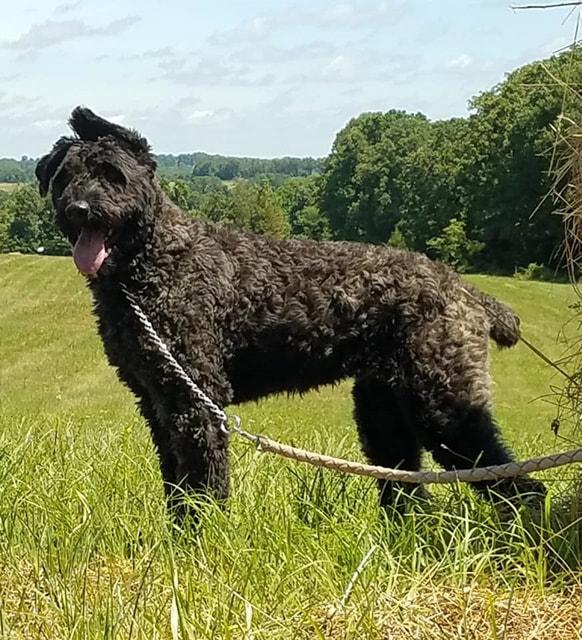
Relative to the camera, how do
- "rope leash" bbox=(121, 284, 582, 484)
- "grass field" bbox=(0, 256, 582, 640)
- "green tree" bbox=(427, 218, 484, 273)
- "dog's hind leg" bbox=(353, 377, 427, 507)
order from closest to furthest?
"grass field" bbox=(0, 256, 582, 640) → "rope leash" bbox=(121, 284, 582, 484) → "dog's hind leg" bbox=(353, 377, 427, 507) → "green tree" bbox=(427, 218, 484, 273)

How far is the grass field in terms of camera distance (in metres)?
3.39

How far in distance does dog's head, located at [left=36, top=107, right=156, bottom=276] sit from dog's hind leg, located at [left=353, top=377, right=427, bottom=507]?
1.54 m

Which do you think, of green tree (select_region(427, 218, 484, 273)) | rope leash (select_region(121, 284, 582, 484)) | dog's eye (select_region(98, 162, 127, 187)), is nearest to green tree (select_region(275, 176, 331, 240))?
green tree (select_region(427, 218, 484, 273))

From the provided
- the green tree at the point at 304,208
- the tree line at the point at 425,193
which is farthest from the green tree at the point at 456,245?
the green tree at the point at 304,208

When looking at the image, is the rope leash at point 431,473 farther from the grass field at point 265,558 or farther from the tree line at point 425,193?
the tree line at point 425,193

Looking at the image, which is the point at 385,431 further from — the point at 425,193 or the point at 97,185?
the point at 425,193

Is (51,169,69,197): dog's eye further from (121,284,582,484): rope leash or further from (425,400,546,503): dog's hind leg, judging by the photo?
(425,400,546,503): dog's hind leg

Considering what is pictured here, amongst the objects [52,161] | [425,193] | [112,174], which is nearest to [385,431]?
[112,174]

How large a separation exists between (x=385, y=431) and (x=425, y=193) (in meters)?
60.9

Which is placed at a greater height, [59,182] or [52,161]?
[52,161]

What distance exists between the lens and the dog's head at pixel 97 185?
194 inches

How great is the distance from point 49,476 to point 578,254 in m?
2.97

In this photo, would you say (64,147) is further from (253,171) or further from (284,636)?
(253,171)

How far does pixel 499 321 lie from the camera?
212 inches
